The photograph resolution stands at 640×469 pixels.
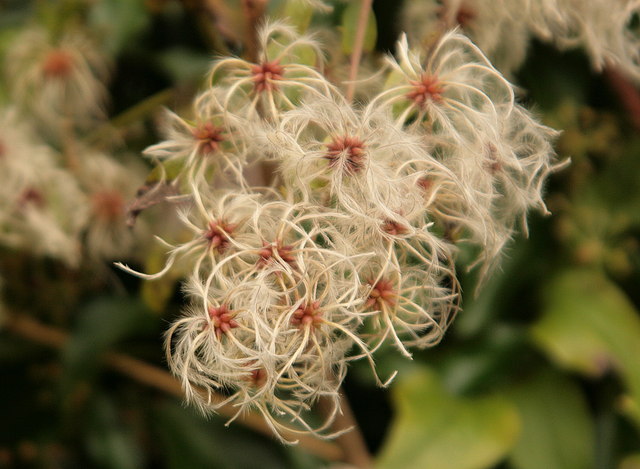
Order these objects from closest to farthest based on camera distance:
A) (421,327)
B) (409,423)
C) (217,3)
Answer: (421,327)
(217,3)
(409,423)

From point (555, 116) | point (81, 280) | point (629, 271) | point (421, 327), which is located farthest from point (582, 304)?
point (81, 280)

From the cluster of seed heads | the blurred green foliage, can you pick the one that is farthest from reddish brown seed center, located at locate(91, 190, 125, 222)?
the cluster of seed heads

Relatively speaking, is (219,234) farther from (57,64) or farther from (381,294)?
(57,64)

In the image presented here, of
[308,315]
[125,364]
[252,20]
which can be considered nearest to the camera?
[308,315]

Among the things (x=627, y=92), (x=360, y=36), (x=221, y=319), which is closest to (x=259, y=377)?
(x=221, y=319)

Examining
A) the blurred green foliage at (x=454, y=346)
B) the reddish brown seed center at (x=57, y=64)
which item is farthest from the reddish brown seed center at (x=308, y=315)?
the reddish brown seed center at (x=57, y=64)

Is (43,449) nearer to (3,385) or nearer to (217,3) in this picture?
(3,385)

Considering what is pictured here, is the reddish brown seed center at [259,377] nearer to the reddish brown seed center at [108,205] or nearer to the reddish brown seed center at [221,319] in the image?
the reddish brown seed center at [221,319]
